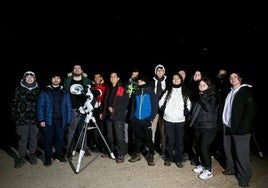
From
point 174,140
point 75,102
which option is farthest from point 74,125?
point 174,140

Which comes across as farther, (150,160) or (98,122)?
(98,122)

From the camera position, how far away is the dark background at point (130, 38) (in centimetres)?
2309

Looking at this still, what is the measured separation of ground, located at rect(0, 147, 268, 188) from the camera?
506 cm

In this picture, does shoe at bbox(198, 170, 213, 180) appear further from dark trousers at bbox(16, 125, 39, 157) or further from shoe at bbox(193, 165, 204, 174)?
dark trousers at bbox(16, 125, 39, 157)

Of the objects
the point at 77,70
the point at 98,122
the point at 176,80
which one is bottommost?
the point at 98,122

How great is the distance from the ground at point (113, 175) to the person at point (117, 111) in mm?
411

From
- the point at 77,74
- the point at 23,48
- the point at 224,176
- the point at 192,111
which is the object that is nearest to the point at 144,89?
the point at 192,111

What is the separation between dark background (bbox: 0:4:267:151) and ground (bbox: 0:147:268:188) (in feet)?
52.3

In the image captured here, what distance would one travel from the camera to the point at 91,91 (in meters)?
5.96

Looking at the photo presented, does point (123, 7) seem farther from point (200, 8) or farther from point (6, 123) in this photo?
point (6, 123)

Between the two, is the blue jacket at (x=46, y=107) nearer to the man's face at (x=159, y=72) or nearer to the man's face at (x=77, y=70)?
the man's face at (x=77, y=70)

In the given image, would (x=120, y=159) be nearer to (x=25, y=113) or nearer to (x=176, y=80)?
(x=176, y=80)

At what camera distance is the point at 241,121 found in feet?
15.6

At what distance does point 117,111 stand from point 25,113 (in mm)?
1940
